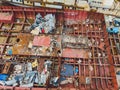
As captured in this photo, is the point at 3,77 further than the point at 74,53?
No

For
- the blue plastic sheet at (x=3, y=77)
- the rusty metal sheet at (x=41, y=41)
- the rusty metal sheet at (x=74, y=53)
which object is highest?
the rusty metal sheet at (x=41, y=41)

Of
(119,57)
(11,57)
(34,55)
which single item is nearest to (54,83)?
(34,55)

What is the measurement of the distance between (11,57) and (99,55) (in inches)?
205

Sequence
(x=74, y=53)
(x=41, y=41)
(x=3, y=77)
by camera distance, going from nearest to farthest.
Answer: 1. (x=3, y=77)
2. (x=74, y=53)
3. (x=41, y=41)

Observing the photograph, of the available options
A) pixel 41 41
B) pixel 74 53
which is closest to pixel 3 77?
pixel 41 41

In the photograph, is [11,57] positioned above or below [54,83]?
above

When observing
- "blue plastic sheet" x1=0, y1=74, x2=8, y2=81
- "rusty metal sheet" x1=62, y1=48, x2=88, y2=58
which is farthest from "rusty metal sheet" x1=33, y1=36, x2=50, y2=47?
"blue plastic sheet" x1=0, y1=74, x2=8, y2=81

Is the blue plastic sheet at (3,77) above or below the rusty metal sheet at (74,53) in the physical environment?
below

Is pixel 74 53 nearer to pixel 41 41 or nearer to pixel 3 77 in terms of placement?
pixel 41 41

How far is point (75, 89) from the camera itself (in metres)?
10.4

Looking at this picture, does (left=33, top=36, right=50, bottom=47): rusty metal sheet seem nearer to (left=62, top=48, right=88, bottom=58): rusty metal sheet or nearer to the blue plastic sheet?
(left=62, top=48, right=88, bottom=58): rusty metal sheet

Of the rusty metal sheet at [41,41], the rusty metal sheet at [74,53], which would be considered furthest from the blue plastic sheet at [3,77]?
the rusty metal sheet at [74,53]

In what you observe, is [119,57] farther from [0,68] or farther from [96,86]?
[0,68]

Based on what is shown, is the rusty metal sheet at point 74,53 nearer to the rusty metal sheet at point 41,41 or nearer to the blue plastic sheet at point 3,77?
the rusty metal sheet at point 41,41
